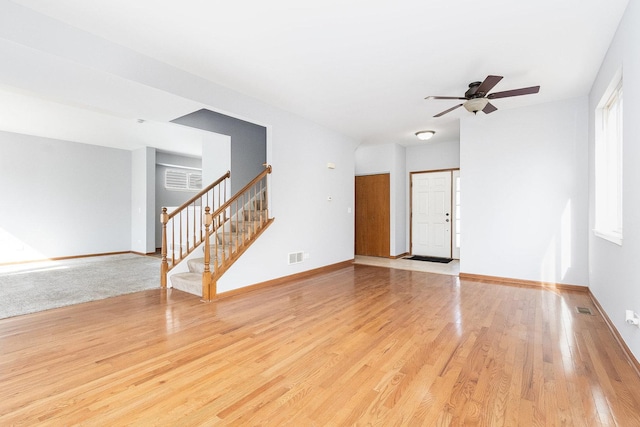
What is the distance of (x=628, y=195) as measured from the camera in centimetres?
246

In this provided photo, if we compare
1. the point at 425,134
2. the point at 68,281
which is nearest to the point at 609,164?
the point at 425,134

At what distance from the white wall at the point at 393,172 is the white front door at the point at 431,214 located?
11.0 inches

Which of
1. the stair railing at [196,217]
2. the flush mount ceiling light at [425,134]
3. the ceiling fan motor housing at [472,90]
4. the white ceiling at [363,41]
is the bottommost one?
the stair railing at [196,217]

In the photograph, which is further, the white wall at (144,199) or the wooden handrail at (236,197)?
the white wall at (144,199)

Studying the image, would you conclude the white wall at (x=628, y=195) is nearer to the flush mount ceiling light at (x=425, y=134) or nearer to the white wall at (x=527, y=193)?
the white wall at (x=527, y=193)

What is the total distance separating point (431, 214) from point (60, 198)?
878 cm

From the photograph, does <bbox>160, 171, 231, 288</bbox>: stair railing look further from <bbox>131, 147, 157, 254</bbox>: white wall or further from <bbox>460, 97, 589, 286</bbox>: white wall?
<bbox>460, 97, 589, 286</bbox>: white wall

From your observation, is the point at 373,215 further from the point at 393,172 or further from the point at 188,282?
the point at 188,282

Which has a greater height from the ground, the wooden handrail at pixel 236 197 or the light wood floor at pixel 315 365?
the wooden handrail at pixel 236 197

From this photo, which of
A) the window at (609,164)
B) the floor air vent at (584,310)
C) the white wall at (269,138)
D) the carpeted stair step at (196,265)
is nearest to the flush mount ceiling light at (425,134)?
the white wall at (269,138)

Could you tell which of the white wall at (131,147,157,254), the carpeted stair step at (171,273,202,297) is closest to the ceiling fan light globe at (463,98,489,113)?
the carpeted stair step at (171,273,202,297)

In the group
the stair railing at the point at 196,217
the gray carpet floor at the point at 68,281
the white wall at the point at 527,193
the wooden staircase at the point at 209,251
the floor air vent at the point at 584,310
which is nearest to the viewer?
the floor air vent at the point at 584,310

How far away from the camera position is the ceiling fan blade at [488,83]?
10.2 ft

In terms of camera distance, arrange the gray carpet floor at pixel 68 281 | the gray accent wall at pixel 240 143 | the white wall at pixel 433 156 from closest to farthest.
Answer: the gray carpet floor at pixel 68 281 → the gray accent wall at pixel 240 143 → the white wall at pixel 433 156
